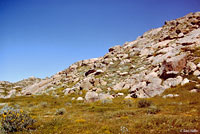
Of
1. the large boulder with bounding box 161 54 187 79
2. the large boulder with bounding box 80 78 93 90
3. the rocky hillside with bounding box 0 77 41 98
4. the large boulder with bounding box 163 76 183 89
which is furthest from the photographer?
the rocky hillside with bounding box 0 77 41 98

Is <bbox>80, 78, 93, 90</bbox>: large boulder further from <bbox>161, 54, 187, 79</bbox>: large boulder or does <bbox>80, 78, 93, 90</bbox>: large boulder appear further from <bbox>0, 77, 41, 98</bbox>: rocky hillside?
<bbox>0, 77, 41, 98</bbox>: rocky hillside

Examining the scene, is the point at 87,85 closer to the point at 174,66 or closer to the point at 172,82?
the point at 172,82

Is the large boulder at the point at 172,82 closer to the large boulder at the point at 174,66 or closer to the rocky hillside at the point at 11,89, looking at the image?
the large boulder at the point at 174,66

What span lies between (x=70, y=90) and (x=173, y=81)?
30909 mm

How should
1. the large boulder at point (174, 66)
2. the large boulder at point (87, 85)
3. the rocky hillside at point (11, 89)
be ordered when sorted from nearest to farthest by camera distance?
1. the large boulder at point (174, 66)
2. the large boulder at point (87, 85)
3. the rocky hillside at point (11, 89)

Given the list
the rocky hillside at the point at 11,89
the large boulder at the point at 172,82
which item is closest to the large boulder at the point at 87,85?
the large boulder at the point at 172,82

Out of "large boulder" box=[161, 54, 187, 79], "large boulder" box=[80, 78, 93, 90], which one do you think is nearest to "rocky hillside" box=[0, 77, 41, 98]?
"large boulder" box=[80, 78, 93, 90]

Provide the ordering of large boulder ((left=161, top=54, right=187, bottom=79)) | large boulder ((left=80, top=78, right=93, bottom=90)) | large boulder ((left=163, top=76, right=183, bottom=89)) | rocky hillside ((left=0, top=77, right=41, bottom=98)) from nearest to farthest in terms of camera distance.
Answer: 1. large boulder ((left=163, top=76, right=183, bottom=89))
2. large boulder ((left=161, top=54, right=187, bottom=79))
3. large boulder ((left=80, top=78, right=93, bottom=90))
4. rocky hillside ((left=0, top=77, right=41, bottom=98))

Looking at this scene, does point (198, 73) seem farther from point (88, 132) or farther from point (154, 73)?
point (88, 132)

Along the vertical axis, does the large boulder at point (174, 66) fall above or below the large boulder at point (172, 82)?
above

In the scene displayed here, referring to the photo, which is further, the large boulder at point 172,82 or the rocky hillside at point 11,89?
the rocky hillside at point 11,89

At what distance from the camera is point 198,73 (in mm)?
25266

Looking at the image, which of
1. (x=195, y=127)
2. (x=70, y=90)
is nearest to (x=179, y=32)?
(x=70, y=90)

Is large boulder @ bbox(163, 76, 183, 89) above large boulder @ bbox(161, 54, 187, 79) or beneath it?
beneath
